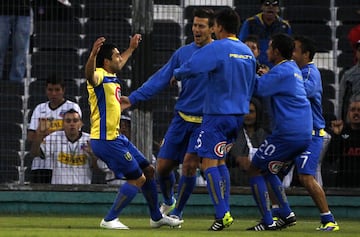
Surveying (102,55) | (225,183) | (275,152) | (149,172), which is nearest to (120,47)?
(102,55)

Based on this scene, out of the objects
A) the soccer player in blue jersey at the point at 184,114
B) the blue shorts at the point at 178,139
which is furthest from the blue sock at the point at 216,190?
the blue shorts at the point at 178,139

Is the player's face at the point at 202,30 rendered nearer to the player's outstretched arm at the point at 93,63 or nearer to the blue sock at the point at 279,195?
the player's outstretched arm at the point at 93,63

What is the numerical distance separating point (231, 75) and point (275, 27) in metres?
4.37

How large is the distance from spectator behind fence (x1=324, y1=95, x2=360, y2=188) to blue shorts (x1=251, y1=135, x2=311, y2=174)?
3360 mm

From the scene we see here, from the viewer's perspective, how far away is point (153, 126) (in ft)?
52.5

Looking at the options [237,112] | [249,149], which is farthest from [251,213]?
[237,112]

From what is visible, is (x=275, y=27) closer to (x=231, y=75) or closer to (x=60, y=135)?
(x=60, y=135)

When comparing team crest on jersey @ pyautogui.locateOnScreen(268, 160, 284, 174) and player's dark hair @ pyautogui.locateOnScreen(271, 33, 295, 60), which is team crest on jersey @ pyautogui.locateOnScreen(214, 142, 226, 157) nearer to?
team crest on jersey @ pyautogui.locateOnScreen(268, 160, 284, 174)

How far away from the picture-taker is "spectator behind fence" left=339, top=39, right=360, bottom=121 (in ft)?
52.0

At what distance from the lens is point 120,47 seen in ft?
53.1

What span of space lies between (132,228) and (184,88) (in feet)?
5.82

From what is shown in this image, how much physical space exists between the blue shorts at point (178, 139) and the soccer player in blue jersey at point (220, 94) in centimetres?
117

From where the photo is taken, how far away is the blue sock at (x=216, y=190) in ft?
38.6

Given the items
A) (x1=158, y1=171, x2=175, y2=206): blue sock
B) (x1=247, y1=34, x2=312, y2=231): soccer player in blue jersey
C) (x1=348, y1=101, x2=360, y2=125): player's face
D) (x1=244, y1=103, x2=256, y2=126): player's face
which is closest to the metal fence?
(x1=348, y1=101, x2=360, y2=125): player's face
